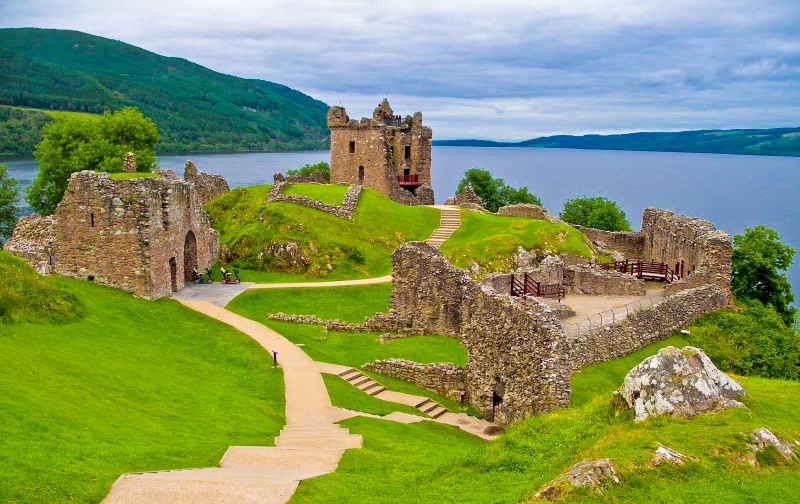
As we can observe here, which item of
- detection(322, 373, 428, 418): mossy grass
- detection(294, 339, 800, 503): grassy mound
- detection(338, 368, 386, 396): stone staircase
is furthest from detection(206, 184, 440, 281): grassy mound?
detection(294, 339, 800, 503): grassy mound

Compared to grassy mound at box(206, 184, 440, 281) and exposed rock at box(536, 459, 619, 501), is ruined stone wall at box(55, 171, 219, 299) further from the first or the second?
exposed rock at box(536, 459, 619, 501)

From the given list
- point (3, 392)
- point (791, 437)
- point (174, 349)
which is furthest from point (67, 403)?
point (791, 437)

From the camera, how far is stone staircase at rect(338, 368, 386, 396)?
89.0ft

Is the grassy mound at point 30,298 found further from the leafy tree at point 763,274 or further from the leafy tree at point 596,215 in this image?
the leafy tree at point 596,215

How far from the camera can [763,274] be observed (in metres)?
46.7

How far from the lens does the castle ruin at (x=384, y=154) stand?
70.6 m

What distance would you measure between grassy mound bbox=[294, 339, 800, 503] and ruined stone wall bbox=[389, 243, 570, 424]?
13.0 ft

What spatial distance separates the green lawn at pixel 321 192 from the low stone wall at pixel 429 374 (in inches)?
1107

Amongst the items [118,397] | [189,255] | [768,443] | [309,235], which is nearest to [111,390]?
[118,397]

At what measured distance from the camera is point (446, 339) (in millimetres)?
32656

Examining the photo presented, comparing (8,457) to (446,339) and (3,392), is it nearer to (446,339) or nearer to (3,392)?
(3,392)

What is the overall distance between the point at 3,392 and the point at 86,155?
49.7 meters

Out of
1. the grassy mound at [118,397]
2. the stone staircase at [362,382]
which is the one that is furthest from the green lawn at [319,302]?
the stone staircase at [362,382]

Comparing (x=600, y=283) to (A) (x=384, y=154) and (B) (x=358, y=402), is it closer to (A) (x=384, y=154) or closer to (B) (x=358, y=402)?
(B) (x=358, y=402)
